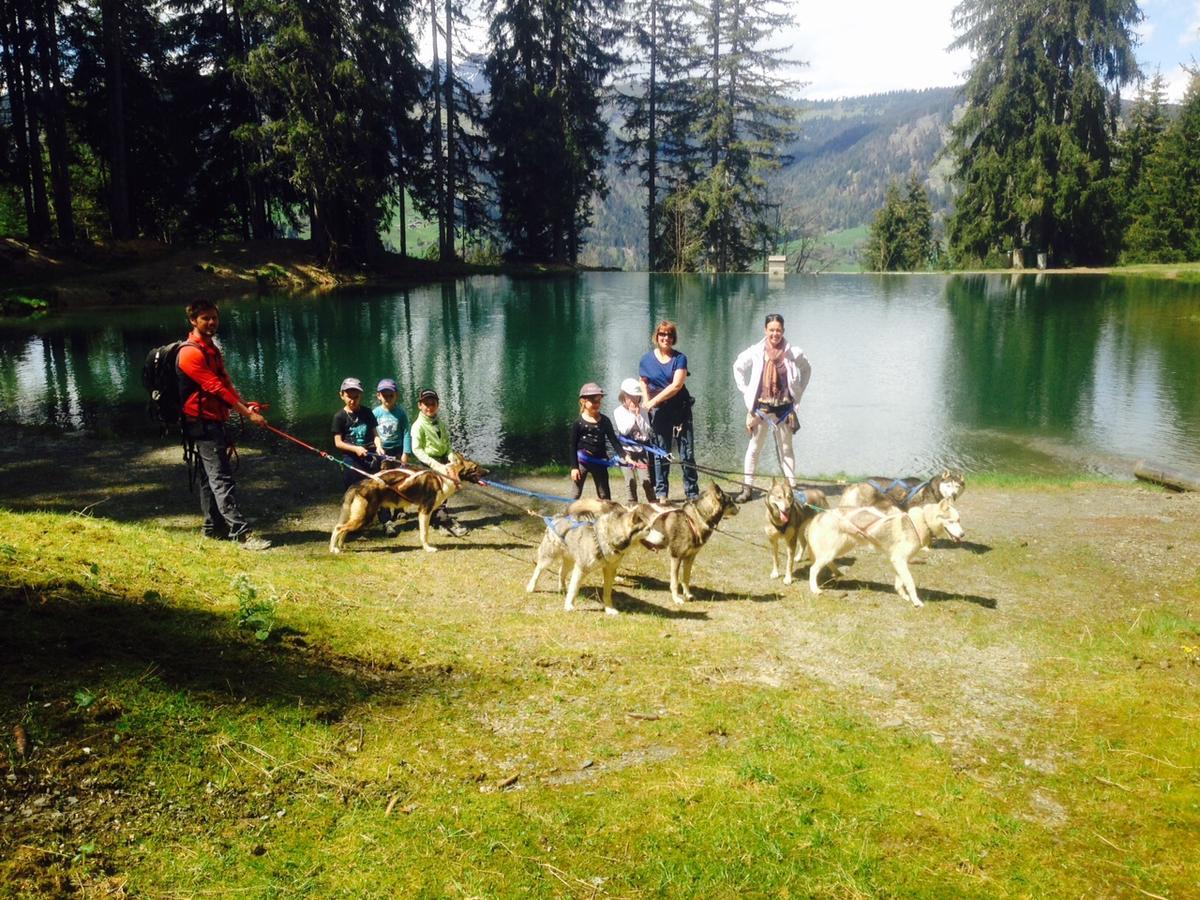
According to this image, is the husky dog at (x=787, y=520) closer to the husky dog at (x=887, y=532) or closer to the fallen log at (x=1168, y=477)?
the husky dog at (x=887, y=532)

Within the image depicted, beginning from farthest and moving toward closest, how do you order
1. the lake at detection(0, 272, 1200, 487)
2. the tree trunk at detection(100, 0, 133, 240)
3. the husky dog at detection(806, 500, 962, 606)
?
the tree trunk at detection(100, 0, 133, 240) < the lake at detection(0, 272, 1200, 487) < the husky dog at detection(806, 500, 962, 606)

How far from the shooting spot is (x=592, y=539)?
22.9ft

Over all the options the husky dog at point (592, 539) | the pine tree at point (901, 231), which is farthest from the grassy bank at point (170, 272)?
the pine tree at point (901, 231)

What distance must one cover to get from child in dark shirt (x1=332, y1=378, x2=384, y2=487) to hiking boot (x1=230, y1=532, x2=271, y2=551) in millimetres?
1316

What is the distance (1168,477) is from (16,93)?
177 ft

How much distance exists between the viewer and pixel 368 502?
28.2 feet

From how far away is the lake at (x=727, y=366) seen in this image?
52.6 feet

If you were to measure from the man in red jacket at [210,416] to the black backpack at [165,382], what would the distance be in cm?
8

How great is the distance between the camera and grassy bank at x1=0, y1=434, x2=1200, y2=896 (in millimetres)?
3256

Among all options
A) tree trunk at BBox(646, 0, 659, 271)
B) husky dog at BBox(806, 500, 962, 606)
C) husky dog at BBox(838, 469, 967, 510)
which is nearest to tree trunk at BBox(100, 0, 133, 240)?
tree trunk at BBox(646, 0, 659, 271)

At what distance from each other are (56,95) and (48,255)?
923cm

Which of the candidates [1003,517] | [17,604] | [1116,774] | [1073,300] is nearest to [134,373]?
[17,604]

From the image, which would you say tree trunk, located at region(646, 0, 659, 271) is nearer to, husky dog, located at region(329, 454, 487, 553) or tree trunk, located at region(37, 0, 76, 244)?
tree trunk, located at region(37, 0, 76, 244)

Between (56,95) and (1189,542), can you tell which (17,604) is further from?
(56,95)
